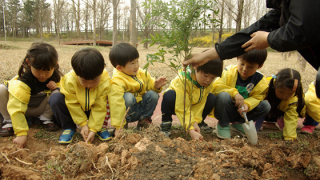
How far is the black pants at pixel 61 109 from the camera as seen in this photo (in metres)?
2.30

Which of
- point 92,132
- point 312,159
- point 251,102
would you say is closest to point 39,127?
point 92,132

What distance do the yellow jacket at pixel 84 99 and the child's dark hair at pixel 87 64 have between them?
22 centimetres

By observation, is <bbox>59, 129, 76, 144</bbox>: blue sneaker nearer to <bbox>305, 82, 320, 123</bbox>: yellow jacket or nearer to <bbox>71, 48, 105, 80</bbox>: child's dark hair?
<bbox>71, 48, 105, 80</bbox>: child's dark hair

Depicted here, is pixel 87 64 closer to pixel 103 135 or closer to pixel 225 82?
pixel 103 135

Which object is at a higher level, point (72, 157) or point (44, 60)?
point (44, 60)

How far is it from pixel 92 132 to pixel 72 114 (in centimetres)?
30

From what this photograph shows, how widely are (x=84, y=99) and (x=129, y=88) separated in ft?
1.75

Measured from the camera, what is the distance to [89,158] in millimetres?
1524

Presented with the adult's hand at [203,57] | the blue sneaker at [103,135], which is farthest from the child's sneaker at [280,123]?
the blue sneaker at [103,135]

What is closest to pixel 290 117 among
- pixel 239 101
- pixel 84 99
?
pixel 239 101

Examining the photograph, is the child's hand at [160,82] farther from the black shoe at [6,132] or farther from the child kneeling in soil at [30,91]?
the black shoe at [6,132]

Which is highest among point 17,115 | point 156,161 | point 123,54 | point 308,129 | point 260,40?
point 260,40

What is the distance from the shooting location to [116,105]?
2.31m

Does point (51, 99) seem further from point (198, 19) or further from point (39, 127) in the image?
point (198, 19)
